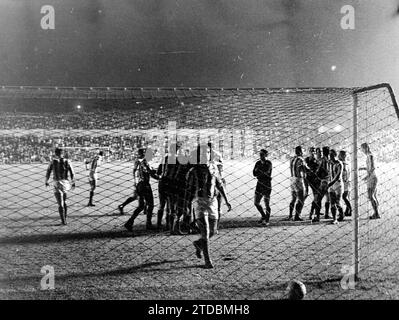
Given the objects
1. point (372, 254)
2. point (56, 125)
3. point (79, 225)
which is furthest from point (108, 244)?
point (56, 125)

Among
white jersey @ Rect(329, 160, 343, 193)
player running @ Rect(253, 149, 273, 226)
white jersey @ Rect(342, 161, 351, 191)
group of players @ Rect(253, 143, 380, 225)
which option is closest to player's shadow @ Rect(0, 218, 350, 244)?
group of players @ Rect(253, 143, 380, 225)

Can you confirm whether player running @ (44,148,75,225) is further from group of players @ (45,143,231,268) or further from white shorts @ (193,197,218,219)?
white shorts @ (193,197,218,219)

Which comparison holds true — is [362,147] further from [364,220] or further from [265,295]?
[265,295]

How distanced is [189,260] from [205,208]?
3.32 feet

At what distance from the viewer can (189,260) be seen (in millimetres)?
5707

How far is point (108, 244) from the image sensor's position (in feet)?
22.0

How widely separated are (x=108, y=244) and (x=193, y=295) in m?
3.05

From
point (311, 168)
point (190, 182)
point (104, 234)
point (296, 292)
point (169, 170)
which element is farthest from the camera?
point (311, 168)

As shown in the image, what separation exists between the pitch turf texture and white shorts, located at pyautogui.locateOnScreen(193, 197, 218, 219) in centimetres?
83

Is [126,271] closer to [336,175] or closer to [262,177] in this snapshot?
[262,177]

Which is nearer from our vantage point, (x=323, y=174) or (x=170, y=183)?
(x=170, y=183)

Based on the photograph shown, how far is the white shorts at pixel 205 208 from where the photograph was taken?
5372 mm

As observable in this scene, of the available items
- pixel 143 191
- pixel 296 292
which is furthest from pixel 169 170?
pixel 296 292
